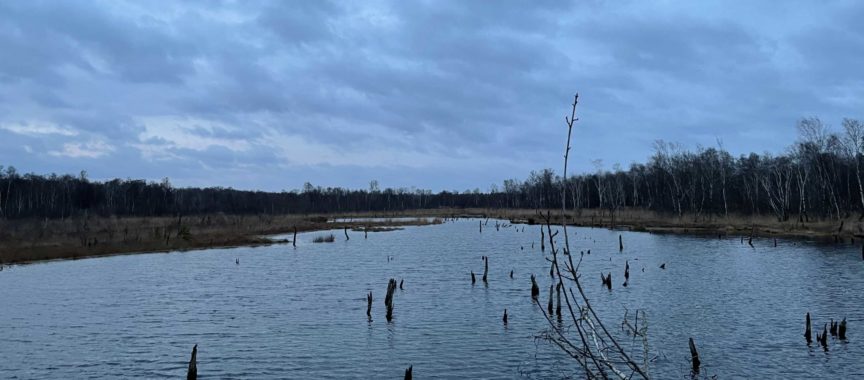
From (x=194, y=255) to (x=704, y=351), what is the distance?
49.4m

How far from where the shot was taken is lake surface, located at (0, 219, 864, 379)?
65.5 feet

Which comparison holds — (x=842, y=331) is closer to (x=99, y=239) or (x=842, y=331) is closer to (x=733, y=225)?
(x=733, y=225)

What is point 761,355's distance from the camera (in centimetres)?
2036

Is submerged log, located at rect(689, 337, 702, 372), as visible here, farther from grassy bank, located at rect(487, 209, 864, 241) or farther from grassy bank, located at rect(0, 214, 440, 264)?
grassy bank, located at rect(0, 214, 440, 264)

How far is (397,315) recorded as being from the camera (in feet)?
92.2

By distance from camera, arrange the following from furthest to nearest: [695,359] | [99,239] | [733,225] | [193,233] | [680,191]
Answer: [680,191]
[733,225]
[193,233]
[99,239]
[695,359]

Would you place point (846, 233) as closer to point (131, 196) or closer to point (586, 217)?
point (586, 217)

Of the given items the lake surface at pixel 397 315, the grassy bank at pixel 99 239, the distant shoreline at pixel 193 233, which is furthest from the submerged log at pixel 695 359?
the grassy bank at pixel 99 239

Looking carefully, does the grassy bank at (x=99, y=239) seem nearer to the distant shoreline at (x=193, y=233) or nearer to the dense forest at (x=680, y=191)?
the distant shoreline at (x=193, y=233)

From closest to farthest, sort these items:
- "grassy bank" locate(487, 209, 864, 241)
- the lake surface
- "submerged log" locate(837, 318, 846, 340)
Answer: the lake surface → "submerged log" locate(837, 318, 846, 340) → "grassy bank" locate(487, 209, 864, 241)

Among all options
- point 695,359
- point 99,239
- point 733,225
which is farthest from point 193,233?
point 695,359

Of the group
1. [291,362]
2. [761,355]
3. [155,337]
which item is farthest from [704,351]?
[155,337]

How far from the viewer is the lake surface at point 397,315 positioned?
19969 millimetres

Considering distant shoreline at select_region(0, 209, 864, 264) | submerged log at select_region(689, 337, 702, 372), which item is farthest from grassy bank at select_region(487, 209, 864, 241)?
submerged log at select_region(689, 337, 702, 372)
